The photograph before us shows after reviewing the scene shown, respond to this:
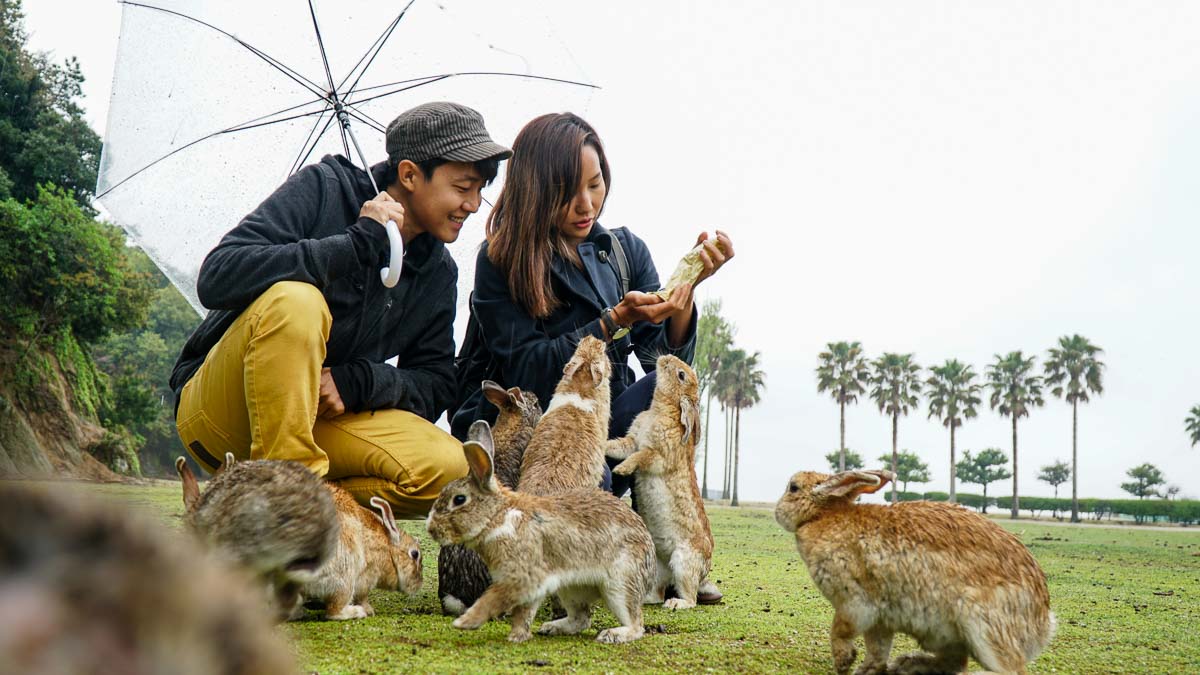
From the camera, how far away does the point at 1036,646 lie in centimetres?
287

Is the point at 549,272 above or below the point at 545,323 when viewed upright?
above

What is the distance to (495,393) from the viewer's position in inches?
207

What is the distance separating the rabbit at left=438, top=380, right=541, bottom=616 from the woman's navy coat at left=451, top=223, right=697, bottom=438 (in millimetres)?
178

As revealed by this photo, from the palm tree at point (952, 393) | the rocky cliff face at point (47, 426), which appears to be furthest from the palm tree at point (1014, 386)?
the rocky cliff face at point (47, 426)

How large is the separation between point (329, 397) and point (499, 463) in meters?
1.07

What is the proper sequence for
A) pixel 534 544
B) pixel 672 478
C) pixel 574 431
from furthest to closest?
1. pixel 672 478
2. pixel 574 431
3. pixel 534 544

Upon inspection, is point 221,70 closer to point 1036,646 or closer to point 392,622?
point 392,622

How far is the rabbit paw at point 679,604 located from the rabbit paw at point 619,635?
3.42 ft

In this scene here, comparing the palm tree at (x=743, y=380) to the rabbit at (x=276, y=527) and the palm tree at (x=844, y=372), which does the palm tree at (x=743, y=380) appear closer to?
the palm tree at (x=844, y=372)

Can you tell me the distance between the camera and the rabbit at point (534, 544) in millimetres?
3449

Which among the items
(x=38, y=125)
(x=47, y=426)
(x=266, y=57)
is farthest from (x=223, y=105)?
(x=38, y=125)

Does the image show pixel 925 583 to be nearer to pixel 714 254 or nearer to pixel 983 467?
pixel 714 254

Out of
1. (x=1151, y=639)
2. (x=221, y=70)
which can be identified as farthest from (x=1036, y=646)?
(x=221, y=70)

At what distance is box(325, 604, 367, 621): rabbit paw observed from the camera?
3.79 metres
